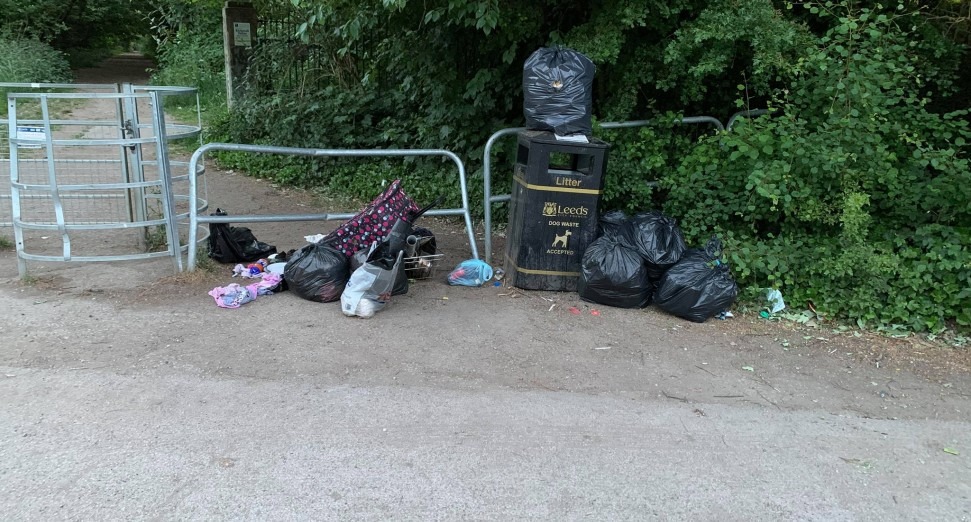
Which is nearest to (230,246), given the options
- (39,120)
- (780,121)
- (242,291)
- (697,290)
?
(242,291)

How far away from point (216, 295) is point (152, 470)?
2090 millimetres

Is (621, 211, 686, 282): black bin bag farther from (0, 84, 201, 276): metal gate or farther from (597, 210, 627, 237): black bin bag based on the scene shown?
(0, 84, 201, 276): metal gate

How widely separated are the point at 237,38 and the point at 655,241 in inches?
350

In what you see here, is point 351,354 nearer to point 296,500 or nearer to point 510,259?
point 296,500

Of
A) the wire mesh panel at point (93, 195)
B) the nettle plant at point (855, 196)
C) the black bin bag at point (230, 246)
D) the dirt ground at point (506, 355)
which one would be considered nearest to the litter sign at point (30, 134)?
the wire mesh panel at point (93, 195)

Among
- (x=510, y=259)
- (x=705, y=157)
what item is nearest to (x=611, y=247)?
(x=510, y=259)

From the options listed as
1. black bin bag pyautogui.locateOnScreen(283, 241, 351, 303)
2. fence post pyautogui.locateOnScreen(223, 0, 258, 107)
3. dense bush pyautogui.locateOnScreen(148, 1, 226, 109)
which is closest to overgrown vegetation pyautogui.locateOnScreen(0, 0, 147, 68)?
dense bush pyautogui.locateOnScreen(148, 1, 226, 109)

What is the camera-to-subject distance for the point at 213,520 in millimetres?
2885

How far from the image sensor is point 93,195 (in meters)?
5.84

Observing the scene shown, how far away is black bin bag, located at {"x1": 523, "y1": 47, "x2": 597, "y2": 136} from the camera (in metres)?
5.49

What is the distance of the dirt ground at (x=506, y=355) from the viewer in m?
3.75

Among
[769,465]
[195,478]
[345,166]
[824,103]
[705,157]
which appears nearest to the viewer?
[195,478]

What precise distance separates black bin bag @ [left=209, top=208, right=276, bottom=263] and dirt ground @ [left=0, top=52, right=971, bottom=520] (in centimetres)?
25

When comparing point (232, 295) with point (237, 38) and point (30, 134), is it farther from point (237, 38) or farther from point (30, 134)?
point (237, 38)
